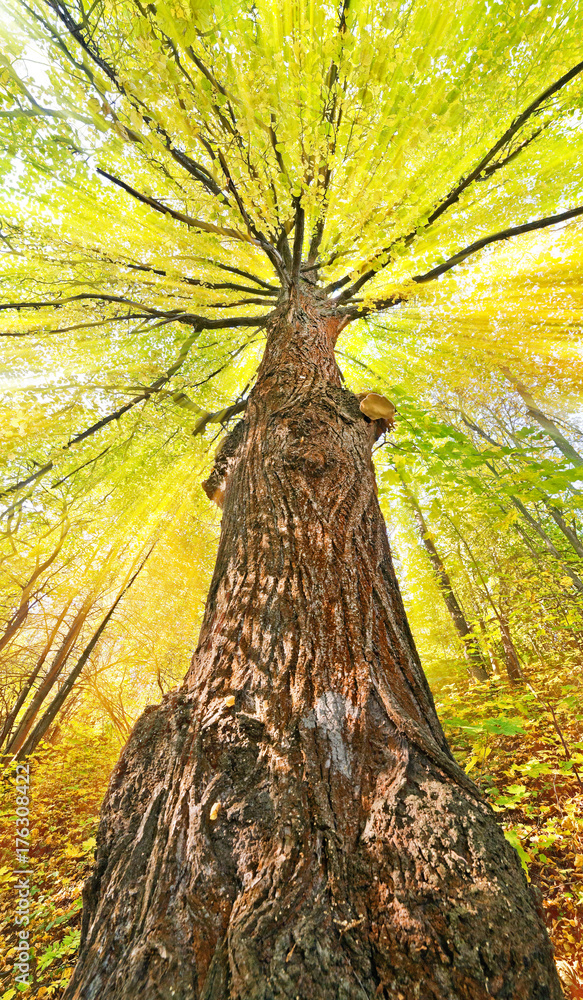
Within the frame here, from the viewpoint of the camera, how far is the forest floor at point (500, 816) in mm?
2367

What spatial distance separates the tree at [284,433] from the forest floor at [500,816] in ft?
1.19

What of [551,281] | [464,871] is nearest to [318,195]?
[551,281]

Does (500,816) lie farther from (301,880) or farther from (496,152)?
(496,152)

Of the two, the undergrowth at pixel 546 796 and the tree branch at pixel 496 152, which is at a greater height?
the tree branch at pixel 496 152

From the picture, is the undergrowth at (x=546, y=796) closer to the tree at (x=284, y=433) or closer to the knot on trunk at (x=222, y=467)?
the tree at (x=284, y=433)

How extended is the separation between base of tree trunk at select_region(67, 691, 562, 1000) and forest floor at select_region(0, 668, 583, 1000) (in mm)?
228

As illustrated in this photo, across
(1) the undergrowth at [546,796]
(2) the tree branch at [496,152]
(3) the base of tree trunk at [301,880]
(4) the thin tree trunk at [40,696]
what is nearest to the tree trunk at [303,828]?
(3) the base of tree trunk at [301,880]

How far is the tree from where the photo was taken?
67 centimetres

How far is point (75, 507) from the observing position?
15.1ft

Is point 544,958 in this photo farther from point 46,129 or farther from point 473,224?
point 473,224

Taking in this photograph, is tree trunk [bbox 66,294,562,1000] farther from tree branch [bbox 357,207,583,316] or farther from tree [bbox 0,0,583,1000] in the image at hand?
tree branch [bbox 357,207,583,316]

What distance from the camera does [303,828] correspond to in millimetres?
798

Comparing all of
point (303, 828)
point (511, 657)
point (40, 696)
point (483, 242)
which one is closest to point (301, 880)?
point (303, 828)

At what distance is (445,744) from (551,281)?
16.7ft
